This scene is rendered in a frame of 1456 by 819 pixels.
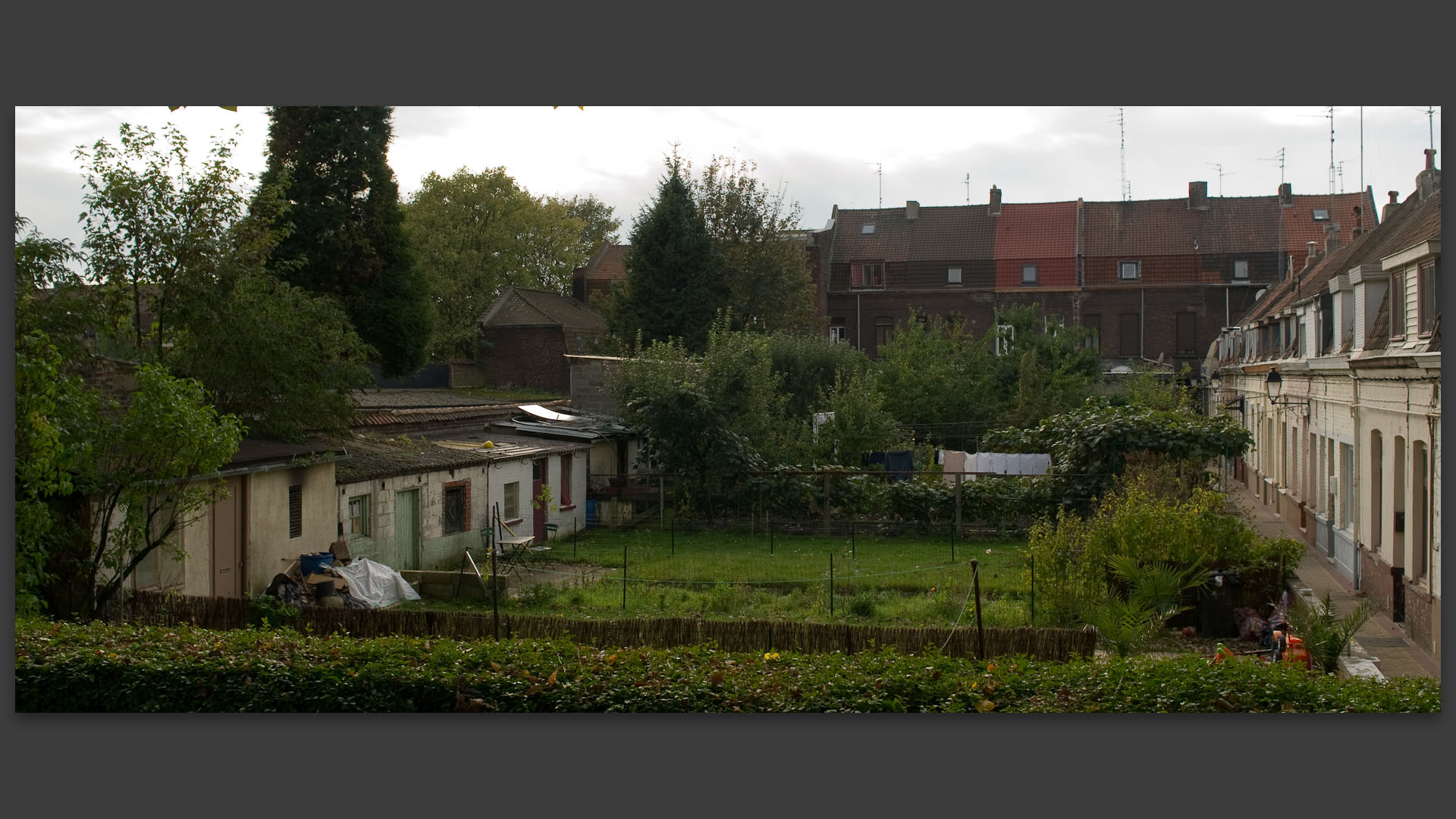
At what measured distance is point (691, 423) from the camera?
27.5 metres

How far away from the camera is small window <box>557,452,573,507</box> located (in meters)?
26.7

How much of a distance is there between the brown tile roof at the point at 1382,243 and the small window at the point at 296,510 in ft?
48.2

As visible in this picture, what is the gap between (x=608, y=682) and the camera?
9305 mm

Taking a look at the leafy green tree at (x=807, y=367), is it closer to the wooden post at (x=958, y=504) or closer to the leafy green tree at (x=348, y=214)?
the wooden post at (x=958, y=504)

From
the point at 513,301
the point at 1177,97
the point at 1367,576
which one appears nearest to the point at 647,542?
the point at 1367,576

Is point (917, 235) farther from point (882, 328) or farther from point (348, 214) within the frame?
point (348, 214)

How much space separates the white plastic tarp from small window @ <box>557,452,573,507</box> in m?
8.54

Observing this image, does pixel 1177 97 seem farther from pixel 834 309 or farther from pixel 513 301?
pixel 834 309

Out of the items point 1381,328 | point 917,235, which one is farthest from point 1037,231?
point 1381,328

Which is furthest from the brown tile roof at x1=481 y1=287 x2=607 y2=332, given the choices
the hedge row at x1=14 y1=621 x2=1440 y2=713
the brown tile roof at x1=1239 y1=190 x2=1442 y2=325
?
the hedge row at x1=14 y1=621 x2=1440 y2=713

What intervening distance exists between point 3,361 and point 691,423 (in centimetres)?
1825

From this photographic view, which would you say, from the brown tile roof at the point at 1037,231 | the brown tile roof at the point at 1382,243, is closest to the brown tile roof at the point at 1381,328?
the brown tile roof at the point at 1382,243

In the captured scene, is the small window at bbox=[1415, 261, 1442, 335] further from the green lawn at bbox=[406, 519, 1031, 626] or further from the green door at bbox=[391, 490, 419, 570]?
the green door at bbox=[391, 490, 419, 570]

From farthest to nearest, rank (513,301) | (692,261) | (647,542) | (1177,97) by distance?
(513,301), (692,261), (647,542), (1177,97)
